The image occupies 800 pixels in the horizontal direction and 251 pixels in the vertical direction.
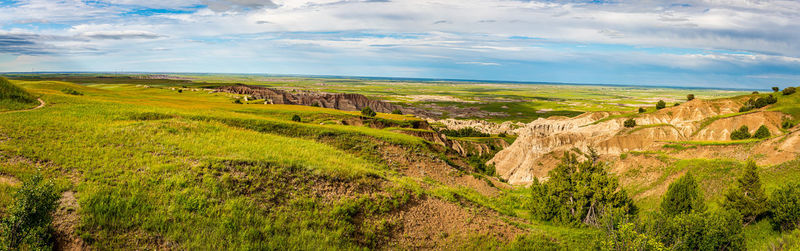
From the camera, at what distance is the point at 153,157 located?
617 inches

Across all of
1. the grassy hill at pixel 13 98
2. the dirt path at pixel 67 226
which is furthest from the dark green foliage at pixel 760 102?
the grassy hill at pixel 13 98

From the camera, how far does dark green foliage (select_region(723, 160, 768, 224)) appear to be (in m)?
22.5

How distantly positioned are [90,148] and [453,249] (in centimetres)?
1584

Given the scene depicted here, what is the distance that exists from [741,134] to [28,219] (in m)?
71.3

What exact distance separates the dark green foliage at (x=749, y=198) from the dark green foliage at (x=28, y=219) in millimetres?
32736

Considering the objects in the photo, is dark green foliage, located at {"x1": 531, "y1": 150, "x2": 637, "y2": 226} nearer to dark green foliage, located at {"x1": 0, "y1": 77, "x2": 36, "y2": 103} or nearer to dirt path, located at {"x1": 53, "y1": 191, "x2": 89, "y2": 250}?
dirt path, located at {"x1": 53, "y1": 191, "x2": 89, "y2": 250}

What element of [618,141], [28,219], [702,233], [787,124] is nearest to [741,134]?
[787,124]

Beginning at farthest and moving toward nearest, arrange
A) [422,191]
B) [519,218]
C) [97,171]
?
[519,218]
[422,191]
[97,171]

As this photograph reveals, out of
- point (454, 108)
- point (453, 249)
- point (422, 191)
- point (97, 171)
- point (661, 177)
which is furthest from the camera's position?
point (454, 108)

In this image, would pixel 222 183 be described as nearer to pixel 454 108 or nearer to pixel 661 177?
pixel 661 177

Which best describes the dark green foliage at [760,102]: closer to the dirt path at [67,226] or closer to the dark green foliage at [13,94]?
the dirt path at [67,226]

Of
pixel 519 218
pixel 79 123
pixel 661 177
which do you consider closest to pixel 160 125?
pixel 79 123

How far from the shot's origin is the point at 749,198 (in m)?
22.7

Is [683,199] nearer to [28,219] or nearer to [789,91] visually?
[28,219]
